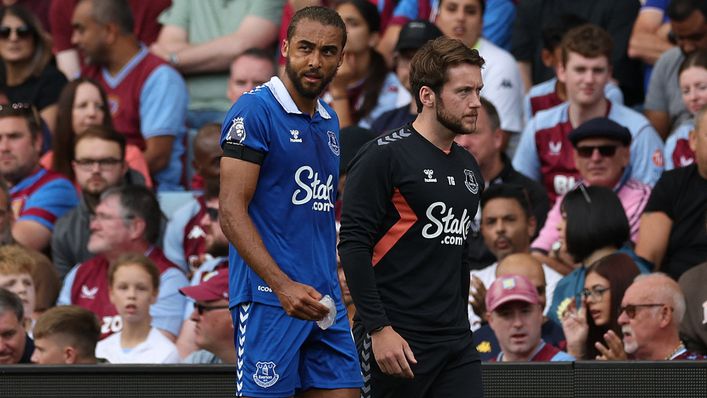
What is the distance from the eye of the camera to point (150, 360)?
8.54 meters

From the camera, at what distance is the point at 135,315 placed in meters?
8.79

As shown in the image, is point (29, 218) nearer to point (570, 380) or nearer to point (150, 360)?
point (150, 360)

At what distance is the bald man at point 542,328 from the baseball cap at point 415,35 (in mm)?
2612

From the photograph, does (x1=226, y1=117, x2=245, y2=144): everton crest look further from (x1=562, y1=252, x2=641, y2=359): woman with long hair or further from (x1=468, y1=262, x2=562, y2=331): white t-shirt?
(x1=468, y1=262, x2=562, y2=331): white t-shirt

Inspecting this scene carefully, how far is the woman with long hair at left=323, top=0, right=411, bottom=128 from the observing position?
11.0 meters

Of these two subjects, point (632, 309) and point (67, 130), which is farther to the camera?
point (67, 130)

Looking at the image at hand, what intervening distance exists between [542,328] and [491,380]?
4.33 feet

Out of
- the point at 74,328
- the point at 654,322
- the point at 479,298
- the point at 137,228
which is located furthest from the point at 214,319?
the point at 654,322

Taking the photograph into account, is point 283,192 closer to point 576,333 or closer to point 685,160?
point 576,333

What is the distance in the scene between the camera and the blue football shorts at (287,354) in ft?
17.1

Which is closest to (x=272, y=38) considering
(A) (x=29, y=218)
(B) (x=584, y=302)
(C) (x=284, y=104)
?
(A) (x=29, y=218)

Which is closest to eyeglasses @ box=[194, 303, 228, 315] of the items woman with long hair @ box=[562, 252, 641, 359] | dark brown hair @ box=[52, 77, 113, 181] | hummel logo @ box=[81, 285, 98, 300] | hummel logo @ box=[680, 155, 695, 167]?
hummel logo @ box=[81, 285, 98, 300]

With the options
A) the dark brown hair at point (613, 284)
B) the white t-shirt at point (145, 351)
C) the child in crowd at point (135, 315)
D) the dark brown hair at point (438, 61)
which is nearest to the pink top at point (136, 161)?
the child in crowd at point (135, 315)

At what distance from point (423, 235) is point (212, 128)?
4.77 m
